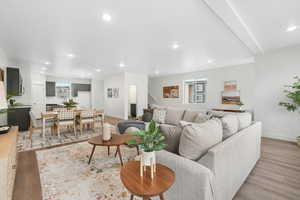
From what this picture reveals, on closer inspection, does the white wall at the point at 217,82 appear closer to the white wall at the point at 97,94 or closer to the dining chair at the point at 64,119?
the white wall at the point at 97,94

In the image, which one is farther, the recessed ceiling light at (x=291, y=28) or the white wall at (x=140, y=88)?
the white wall at (x=140, y=88)

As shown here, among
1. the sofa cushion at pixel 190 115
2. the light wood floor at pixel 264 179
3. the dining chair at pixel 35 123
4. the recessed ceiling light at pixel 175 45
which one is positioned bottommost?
the light wood floor at pixel 264 179

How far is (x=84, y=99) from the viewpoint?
31.7 ft

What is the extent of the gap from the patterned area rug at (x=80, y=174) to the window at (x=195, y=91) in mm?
5476

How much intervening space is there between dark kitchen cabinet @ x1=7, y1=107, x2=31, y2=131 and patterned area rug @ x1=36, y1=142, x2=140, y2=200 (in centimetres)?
266

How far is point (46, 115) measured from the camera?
12.8 feet

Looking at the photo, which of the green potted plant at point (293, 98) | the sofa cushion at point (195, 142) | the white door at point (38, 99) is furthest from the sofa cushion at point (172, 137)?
the white door at point (38, 99)

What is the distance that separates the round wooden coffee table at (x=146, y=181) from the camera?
0.92 meters

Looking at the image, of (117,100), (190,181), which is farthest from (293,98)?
(117,100)

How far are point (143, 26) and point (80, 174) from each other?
2936 mm

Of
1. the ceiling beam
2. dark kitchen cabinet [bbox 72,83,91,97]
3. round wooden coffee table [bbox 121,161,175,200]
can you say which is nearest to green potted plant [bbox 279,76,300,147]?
the ceiling beam

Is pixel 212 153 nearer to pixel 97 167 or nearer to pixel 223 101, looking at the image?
pixel 97 167

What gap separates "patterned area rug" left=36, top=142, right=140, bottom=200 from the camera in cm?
176

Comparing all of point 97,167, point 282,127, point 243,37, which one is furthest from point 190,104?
point 97,167
